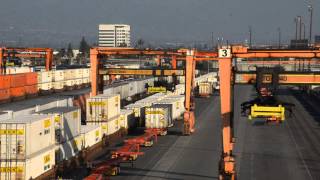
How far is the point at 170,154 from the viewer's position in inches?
1704

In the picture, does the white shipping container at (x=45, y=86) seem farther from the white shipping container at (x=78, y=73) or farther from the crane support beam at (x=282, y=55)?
the crane support beam at (x=282, y=55)

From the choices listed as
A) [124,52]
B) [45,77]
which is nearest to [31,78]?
[45,77]

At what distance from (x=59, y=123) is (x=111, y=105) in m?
13.8

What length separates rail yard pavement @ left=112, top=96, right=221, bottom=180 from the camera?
35656 millimetres

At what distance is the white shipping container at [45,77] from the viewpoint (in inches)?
2948

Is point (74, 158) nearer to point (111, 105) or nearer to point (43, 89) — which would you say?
point (111, 105)

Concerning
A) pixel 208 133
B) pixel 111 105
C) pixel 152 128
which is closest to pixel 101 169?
pixel 111 105

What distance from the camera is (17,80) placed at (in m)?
65.3

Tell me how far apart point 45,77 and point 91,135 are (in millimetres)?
38180

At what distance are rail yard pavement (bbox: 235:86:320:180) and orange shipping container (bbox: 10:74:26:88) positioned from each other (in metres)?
25.6

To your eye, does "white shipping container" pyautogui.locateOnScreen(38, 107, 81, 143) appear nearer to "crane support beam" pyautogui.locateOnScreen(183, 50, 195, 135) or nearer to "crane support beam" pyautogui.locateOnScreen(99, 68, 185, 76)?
"crane support beam" pyautogui.locateOnScreen(183, 50, 195, 135)

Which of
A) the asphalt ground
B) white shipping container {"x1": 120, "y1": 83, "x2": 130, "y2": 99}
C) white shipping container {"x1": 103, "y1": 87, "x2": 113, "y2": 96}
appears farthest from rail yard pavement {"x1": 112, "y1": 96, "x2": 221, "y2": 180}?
white shipping container {"x1": 120, "y1": 83, "x2": 130, "y2": 99}

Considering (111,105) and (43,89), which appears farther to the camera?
(43,89)

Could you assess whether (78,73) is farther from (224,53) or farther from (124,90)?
(224,53)
